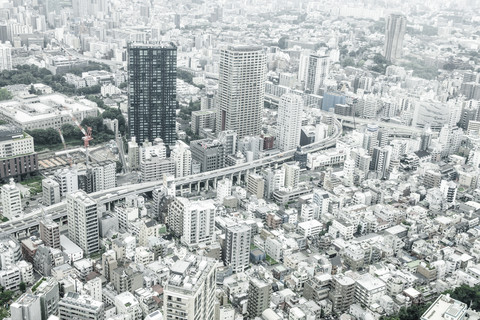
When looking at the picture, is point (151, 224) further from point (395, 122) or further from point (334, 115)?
point (395, 122)

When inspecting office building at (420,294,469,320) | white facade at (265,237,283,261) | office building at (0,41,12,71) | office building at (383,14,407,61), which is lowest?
white facade at (265,237,283,261)

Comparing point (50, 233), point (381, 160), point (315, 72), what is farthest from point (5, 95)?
point (381, 160)

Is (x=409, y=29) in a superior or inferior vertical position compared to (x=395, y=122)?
superior

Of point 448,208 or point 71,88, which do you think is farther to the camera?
point 71,88

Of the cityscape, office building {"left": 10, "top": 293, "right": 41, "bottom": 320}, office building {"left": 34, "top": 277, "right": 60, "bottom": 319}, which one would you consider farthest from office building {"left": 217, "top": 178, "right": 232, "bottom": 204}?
office building {"left": 10, "top": 293, "right": 41, "bottom": 320}

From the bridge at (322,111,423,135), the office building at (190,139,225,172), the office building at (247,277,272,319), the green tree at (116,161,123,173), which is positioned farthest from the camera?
the bridge at (322,111,423,135)

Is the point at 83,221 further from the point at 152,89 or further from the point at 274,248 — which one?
the point at 152,89

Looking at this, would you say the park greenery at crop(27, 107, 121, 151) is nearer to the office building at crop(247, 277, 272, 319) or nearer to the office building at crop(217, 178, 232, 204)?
the office building at crop(217, 178, 232, 204)

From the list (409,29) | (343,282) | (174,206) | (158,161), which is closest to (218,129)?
(158,161)
